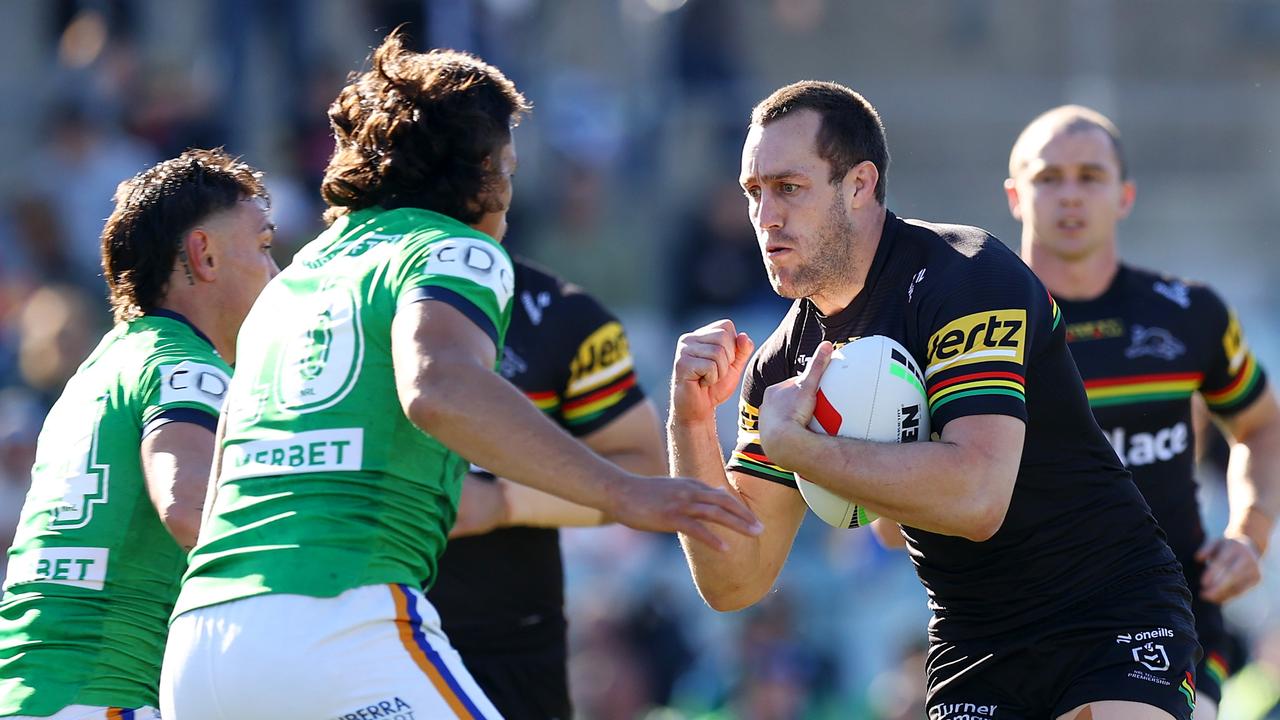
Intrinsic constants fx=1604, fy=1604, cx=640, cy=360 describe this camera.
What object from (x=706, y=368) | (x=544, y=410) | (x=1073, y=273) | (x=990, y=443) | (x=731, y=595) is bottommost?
(x=731, y=595)

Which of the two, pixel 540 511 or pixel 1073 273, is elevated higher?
pixel 1073 273

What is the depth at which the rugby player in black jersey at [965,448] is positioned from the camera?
434 cm

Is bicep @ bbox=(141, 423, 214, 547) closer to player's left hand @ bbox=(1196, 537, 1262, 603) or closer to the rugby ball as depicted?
the rugby ball

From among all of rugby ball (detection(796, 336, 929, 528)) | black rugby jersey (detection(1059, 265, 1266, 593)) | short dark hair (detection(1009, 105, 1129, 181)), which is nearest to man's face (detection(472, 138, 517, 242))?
rugby ball (detection(796, 336, 929, 528))

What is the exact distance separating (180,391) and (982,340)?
7.21 feet

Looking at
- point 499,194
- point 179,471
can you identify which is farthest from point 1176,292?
point 179,471

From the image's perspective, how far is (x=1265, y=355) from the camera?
42.7ft

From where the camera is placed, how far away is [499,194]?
4.28m

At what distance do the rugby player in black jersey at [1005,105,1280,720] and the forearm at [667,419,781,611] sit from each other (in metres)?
1.79

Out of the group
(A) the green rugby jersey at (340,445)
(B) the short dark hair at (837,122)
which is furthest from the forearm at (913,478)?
(A) the green rugby jersey at (340,445)

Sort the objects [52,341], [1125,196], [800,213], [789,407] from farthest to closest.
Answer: [52,341], [1125,196], [800,213], [789,407]

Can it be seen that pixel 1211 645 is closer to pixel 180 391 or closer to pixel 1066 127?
pixel 1066 127

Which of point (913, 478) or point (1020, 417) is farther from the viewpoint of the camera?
point (1020, 417)

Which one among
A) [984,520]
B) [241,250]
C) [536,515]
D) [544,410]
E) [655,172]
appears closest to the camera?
[984,520]
